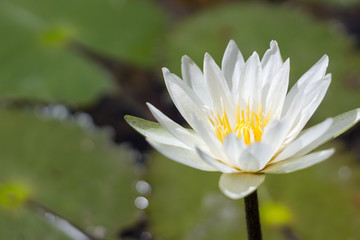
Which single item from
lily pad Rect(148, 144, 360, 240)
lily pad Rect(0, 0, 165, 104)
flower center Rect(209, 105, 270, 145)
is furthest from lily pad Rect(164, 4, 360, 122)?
flower center Rect(209, 105, 270, 145)

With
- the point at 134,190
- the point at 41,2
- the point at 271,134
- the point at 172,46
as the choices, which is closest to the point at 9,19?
the point at 41,2

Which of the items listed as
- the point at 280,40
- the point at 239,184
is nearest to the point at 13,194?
the point at 239,184

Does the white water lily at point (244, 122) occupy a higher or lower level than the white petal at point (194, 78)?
lower

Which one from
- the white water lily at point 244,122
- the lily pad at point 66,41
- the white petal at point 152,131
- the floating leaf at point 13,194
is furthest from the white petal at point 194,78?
the lily pad at point 66,41

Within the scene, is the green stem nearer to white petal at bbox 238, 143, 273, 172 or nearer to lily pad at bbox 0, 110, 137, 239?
white petal at bbox 238, 143, 273, 172

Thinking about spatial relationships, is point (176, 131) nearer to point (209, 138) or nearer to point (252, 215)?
point (209, 138)

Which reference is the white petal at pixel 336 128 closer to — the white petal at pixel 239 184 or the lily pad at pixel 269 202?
the white petal at pixel 239 184

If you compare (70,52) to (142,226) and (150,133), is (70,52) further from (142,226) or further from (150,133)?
(150,133)
